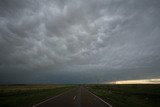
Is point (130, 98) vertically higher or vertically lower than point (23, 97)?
lower

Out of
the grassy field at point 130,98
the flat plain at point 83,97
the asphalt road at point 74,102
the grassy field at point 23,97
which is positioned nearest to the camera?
the asphalt road at point 74,102

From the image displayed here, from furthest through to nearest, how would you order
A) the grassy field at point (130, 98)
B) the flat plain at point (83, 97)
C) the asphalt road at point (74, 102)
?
the grassy field at point (130, 98)
the flat plain at point (83, 97)
the asphalt road at point (74, 102)

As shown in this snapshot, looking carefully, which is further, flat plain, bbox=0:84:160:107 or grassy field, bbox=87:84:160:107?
grassy field, bbox=87:84:160:107

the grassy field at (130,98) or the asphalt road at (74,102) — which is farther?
the grassy field at (130,98)

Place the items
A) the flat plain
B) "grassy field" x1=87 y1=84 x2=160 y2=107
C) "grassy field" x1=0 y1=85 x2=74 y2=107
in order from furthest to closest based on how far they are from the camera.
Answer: "grassy field" x1=87 y1=84 x2=160 y2=107 < the flat plain < "grassy field" x1=0 y1=85 x2=74 y2=107

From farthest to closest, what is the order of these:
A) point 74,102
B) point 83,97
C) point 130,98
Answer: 1. point 130,98
2. point 83,97
3. point 74,102

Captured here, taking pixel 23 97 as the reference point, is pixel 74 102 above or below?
below

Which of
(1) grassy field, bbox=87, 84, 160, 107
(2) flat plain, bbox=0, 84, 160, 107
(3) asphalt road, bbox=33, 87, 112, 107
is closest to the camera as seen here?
(3) asphalt road, bbox=33, 87, 112, 107

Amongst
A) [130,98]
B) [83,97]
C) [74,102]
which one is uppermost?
[83,97]

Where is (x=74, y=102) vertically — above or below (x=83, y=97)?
below

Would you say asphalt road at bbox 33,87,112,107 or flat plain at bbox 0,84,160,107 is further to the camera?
flat plain at bbox 0,84,160,107

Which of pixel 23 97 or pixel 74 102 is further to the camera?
pixel 23 97

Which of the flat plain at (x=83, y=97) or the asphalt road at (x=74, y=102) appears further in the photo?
the flat plain at (x=83, y=97)

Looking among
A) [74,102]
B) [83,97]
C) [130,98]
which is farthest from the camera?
[130,98]
